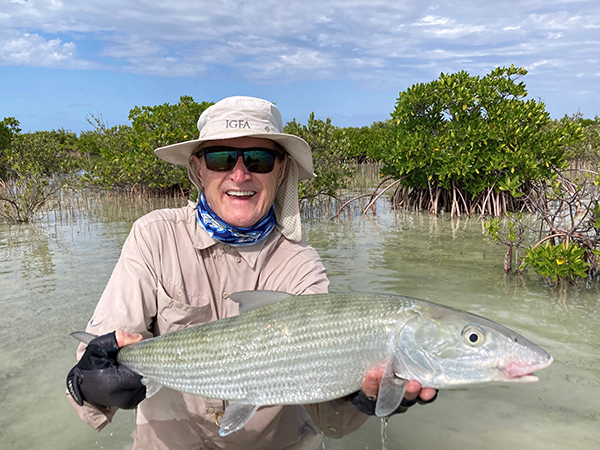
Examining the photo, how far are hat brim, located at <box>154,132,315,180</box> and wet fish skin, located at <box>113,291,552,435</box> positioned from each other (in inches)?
38.5

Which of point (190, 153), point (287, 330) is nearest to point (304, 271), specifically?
point (287, 330)

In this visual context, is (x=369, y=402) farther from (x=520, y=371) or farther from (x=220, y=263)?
(x=220, y=263)

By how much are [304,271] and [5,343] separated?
4.18 meters

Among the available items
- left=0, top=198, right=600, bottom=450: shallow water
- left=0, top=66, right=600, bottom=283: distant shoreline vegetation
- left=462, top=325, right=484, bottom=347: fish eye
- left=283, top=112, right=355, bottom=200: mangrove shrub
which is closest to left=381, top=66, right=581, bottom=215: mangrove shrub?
left=0, top=66, right=600, bottom=283: distant shoreline vegetation

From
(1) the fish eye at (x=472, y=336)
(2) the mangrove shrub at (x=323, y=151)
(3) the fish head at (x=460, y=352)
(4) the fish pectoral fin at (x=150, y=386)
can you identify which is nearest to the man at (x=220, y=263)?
(4) the fish pectoral fin at (x=150, y=386)

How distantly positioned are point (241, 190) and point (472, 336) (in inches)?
58.7

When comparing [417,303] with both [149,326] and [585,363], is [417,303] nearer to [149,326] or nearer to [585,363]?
[149,326]

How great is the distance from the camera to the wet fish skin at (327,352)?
1.88 meters

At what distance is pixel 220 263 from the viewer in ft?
9.19

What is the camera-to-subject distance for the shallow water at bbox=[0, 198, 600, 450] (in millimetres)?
3650

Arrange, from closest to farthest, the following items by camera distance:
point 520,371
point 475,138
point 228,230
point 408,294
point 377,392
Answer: point 520,371 → point 377,392 → point 228,230 → point 408,294 → point 475,138

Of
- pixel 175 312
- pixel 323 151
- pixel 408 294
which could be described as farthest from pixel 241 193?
pixel 323 151

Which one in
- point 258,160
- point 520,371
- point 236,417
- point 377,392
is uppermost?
point 258,160

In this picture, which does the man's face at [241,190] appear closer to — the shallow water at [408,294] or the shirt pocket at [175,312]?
the shirt pocket at [175,312]
